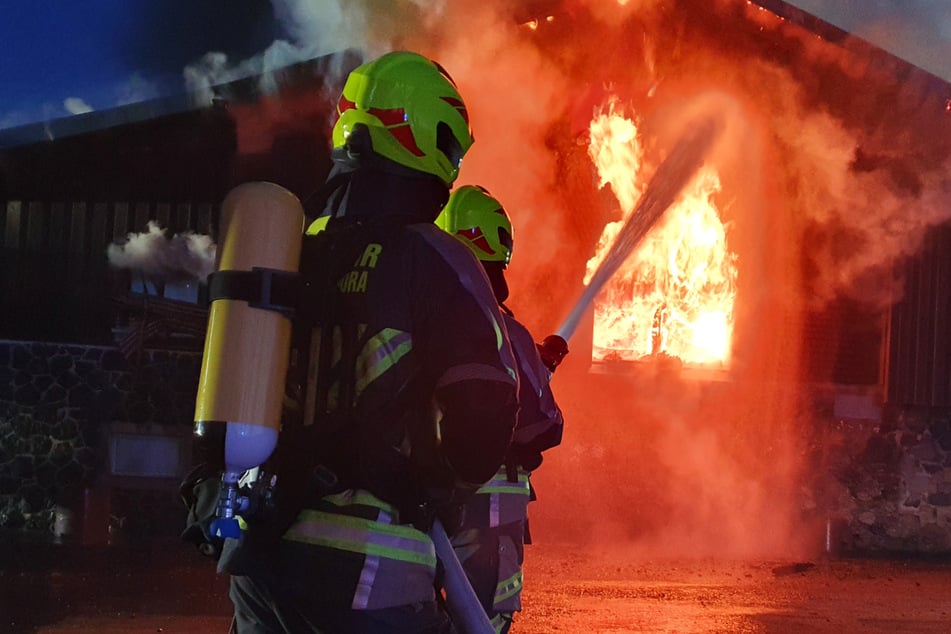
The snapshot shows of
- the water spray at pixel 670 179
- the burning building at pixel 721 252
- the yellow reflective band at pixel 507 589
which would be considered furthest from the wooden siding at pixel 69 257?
the yellow reflective band at pixel 507 589

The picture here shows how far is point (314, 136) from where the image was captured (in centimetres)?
984

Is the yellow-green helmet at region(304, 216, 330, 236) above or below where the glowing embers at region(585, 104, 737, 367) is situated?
below

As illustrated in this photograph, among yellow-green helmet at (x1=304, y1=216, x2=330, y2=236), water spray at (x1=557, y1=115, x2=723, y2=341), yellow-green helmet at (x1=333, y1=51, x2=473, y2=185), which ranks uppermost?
water spray at (x1=557, y1=115, x2=723, y2=341)

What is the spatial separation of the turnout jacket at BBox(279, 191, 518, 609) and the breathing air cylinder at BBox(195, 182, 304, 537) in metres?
0.11

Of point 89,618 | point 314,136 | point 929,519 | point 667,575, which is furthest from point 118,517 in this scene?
point 929,519

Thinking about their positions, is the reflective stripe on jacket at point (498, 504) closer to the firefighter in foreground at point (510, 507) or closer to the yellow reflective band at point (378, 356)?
the firefighter in foreground at point (510, 507)

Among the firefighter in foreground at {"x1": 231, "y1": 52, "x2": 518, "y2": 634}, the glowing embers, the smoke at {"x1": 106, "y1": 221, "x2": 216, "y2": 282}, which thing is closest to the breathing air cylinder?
the firefighter in foreground at {"x1": 231, "y1": 52, "x2": 518, "y2": 634}

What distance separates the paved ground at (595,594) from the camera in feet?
20.9

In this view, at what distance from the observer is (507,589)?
3.69m

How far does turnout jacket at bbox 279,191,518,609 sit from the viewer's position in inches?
80.2

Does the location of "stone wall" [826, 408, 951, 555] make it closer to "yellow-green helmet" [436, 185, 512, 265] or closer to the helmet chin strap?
"yellow-green helmet" [436, 185, 512, 265]

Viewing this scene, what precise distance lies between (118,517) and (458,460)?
802 centimetres

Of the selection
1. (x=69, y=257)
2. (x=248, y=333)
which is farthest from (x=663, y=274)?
(x=248, y=333)

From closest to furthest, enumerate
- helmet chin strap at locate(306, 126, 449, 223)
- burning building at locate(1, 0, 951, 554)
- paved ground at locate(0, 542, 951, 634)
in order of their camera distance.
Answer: helmet chin strap at locate(306, 126, 449, 223) → paved ground at locate(0, 542, 951, 634) → burning building at locate(1, 0, 951, 554)
